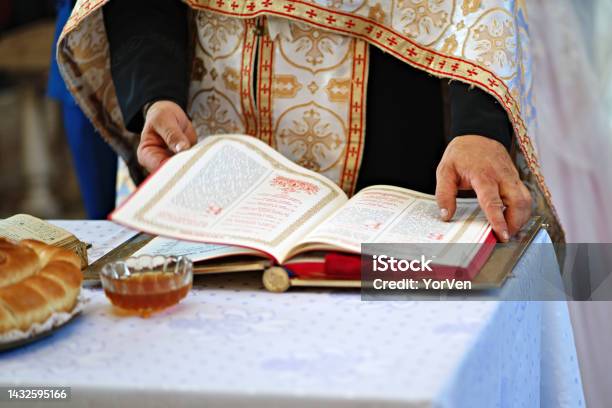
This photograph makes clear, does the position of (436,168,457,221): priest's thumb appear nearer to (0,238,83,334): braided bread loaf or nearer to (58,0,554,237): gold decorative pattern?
(58,0,554,237): gold decorative pattern

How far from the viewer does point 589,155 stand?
1845 millimetres

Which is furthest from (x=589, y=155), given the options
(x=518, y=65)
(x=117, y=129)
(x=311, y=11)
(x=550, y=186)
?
(x=117, y=129)

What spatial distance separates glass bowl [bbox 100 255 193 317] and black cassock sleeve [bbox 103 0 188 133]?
0.45 meters

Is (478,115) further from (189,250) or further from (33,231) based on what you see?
(33,231)

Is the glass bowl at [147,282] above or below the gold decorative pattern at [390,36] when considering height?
below

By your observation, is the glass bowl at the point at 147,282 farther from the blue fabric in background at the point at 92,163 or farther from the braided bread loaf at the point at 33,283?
the blue fabric in background at the point at 92,163

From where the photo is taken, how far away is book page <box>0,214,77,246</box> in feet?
3.39

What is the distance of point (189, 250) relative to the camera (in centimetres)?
105

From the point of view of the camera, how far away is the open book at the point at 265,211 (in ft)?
3.24

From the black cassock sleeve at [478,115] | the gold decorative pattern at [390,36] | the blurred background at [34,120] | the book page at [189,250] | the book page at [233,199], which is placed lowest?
the blurred background at [34,120]

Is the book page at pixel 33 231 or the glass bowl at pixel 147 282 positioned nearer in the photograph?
the glass bowl at pixel 147 282

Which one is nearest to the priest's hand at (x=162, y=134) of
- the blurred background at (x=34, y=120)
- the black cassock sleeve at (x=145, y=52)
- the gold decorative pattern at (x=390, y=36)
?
the black cassock sleeve at (x=145, y=52)

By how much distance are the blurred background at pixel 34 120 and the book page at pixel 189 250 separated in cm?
287

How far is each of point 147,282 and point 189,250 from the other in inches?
7.0
